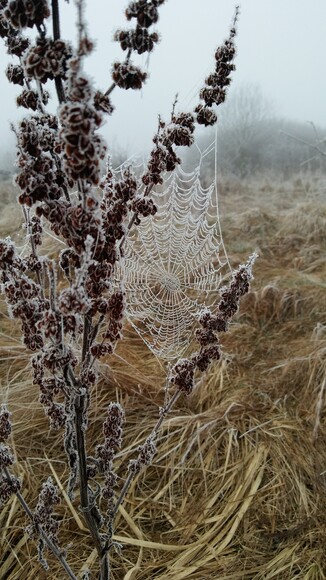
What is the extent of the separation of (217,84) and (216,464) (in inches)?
75.9

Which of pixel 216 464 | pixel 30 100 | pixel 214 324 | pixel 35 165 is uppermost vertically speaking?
pixel 30 100

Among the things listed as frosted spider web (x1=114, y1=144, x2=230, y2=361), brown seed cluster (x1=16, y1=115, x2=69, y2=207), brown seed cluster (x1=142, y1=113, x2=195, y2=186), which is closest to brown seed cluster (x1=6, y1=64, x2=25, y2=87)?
brown seed cluster (x1=16, y1=115, x2=69, y2=207)

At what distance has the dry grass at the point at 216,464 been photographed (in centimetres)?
200

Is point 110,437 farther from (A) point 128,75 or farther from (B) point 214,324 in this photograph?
(A) point 128,75

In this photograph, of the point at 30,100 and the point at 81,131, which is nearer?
the point at 81,131

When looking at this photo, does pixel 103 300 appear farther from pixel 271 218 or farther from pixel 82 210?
pixel 271 218

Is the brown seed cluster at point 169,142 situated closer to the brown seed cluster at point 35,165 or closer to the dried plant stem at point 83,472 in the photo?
the brown seed cluster at point 35,165

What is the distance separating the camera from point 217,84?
1.00 metres

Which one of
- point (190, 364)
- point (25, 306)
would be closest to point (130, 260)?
point (190, 364)

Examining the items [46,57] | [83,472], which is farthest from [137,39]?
[83,472]

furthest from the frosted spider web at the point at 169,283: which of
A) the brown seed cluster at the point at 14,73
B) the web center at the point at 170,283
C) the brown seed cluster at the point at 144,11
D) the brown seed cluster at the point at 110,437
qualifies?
the brown seed cluster at the point at 144,11

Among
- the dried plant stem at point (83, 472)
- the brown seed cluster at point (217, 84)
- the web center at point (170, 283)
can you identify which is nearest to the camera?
the brown seed cluster at point (217, 84)

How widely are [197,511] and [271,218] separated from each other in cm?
489

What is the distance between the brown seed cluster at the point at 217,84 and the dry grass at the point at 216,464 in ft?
5.54
